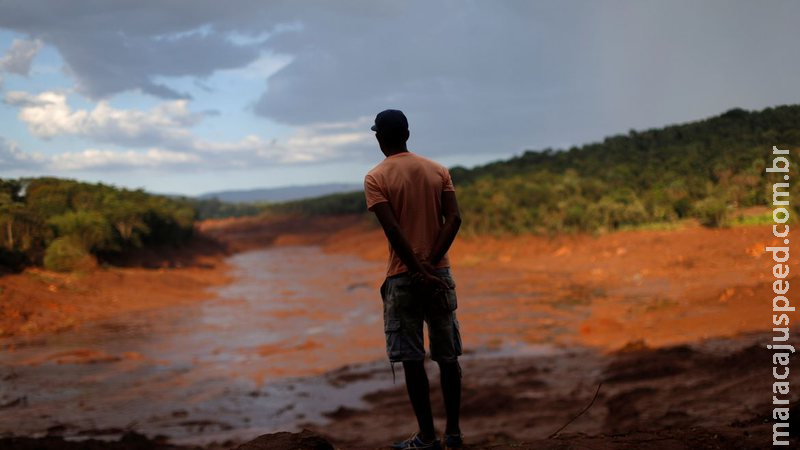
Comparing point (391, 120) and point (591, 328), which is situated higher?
point (391, 120)

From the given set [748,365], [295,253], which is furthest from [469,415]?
[295,253]

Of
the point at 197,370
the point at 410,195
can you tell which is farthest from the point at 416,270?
the point at 197,370

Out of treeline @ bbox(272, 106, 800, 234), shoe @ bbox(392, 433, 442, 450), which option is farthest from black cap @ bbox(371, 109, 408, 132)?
treeline @ bbox(272, 106, 800, 234)

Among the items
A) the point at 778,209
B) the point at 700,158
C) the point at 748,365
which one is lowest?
the point at 748,365

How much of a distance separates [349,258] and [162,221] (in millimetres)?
11249

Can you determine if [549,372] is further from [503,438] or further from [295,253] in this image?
[295,253]

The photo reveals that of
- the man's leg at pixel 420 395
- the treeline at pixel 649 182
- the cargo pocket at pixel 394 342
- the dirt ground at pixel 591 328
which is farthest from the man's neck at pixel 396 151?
the treeline at pixel 649 182

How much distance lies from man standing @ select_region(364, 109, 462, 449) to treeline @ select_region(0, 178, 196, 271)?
1655 cm

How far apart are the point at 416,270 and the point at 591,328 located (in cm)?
1063

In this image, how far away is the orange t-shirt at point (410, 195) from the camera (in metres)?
3.90

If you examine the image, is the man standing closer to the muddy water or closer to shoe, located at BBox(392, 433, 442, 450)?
shoe, located at BBox(392, 433, 442, 450)

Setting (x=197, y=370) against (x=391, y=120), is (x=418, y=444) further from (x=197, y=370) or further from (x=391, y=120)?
(x=197, y=370)

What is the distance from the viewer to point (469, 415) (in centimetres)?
845

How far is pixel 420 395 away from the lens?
4004 mm
